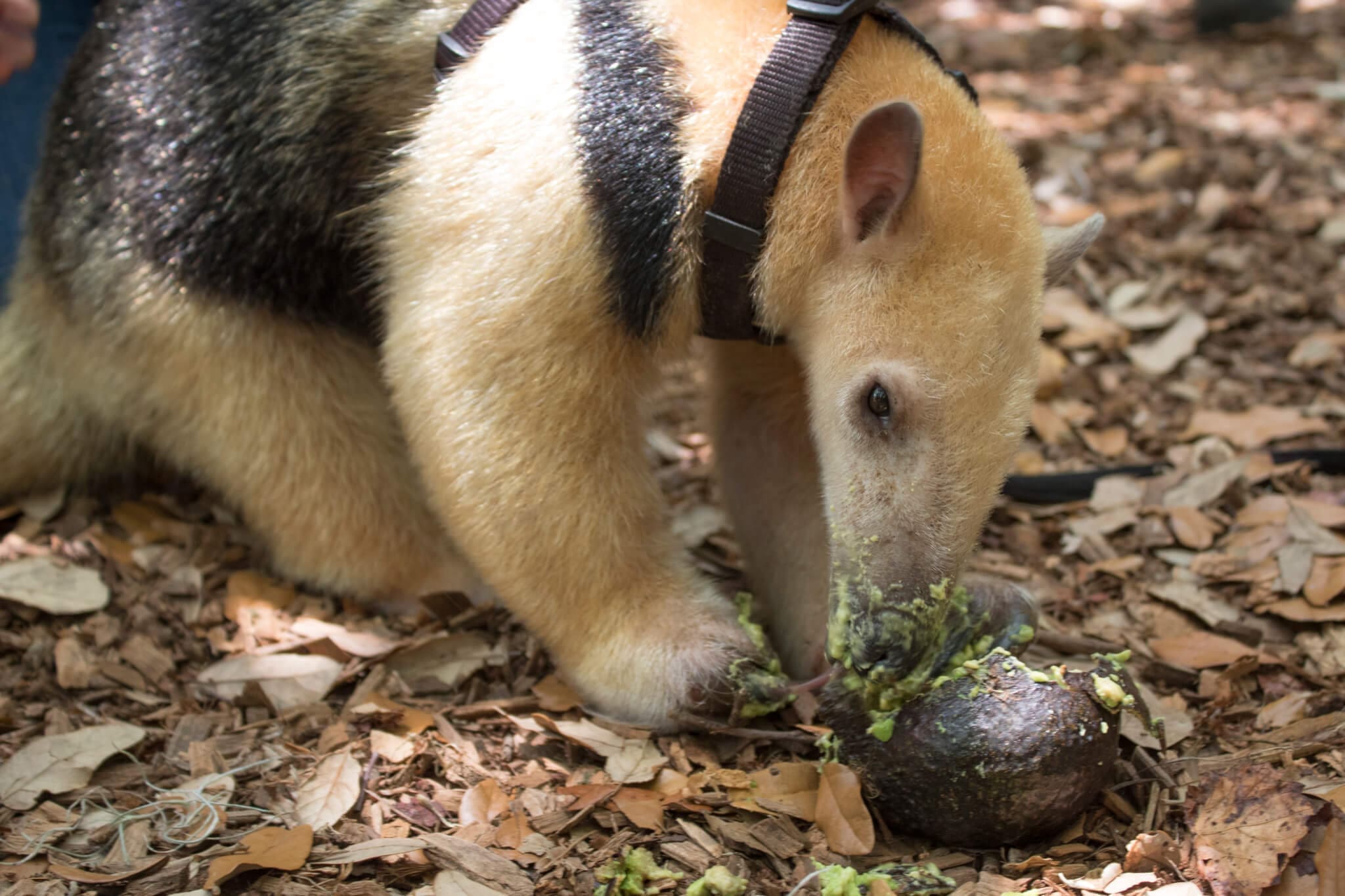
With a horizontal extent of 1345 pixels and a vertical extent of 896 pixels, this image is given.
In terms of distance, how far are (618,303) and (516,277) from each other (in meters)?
0.32

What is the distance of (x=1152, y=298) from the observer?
6590mm

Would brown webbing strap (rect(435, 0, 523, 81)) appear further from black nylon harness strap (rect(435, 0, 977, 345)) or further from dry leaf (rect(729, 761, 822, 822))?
dry leaf (rect(729, 761, 822, 822))

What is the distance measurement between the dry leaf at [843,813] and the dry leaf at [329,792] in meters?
1.38

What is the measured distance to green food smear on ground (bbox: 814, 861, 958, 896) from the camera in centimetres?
319

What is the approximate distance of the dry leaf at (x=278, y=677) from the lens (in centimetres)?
426

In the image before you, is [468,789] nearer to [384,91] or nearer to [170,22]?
[384,91]

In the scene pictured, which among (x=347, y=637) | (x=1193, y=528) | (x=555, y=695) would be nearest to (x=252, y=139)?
(x=347, y=637)

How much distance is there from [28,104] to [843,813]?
505 cm

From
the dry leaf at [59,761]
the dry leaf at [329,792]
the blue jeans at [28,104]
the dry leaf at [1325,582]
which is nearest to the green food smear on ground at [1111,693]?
the dry leaf at [1325,582]

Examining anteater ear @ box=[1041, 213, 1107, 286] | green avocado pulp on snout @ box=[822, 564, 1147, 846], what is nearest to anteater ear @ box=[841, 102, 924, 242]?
anteater ear @ box=[1041, 213, 1107, 286]

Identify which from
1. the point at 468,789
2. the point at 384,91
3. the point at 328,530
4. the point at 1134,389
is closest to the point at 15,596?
the point at 328,530

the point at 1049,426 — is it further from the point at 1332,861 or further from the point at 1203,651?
the point at 1332,861

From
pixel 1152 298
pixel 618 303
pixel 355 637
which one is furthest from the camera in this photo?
pixel 1152 298

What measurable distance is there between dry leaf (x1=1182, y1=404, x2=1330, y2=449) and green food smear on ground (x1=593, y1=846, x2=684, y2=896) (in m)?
3.47
